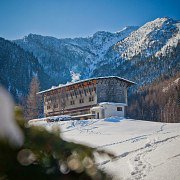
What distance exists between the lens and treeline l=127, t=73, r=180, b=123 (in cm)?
11326

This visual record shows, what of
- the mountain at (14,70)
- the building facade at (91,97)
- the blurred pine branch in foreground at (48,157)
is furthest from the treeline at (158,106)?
the blurred pine branch in foreground at (48,157)

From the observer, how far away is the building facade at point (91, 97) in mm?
50316

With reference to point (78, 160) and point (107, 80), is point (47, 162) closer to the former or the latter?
point (78, 160)

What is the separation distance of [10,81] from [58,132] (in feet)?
602

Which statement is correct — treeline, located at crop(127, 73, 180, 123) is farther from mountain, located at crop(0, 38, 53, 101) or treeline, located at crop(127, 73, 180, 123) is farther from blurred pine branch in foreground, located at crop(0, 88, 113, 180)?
blurred pine branch in foreground, located at crop(0, 88, 113, 180)

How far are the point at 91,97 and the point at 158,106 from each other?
9166 cm

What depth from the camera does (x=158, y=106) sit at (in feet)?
456

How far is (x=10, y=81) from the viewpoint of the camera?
591 feet

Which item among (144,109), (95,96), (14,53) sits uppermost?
(14,53)

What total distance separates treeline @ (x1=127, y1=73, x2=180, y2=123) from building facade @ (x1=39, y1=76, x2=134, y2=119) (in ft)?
185

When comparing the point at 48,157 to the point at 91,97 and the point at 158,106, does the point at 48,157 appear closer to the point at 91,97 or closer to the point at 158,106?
the point at 91,97

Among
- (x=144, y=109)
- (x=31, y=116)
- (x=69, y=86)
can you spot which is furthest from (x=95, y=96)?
(x=144, y=109)

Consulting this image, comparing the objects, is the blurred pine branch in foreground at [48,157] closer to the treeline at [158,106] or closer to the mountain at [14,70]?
the treeline at [158,106]

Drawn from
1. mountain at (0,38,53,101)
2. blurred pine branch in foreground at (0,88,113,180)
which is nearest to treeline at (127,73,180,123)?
mountain at (0,38,53,101)
